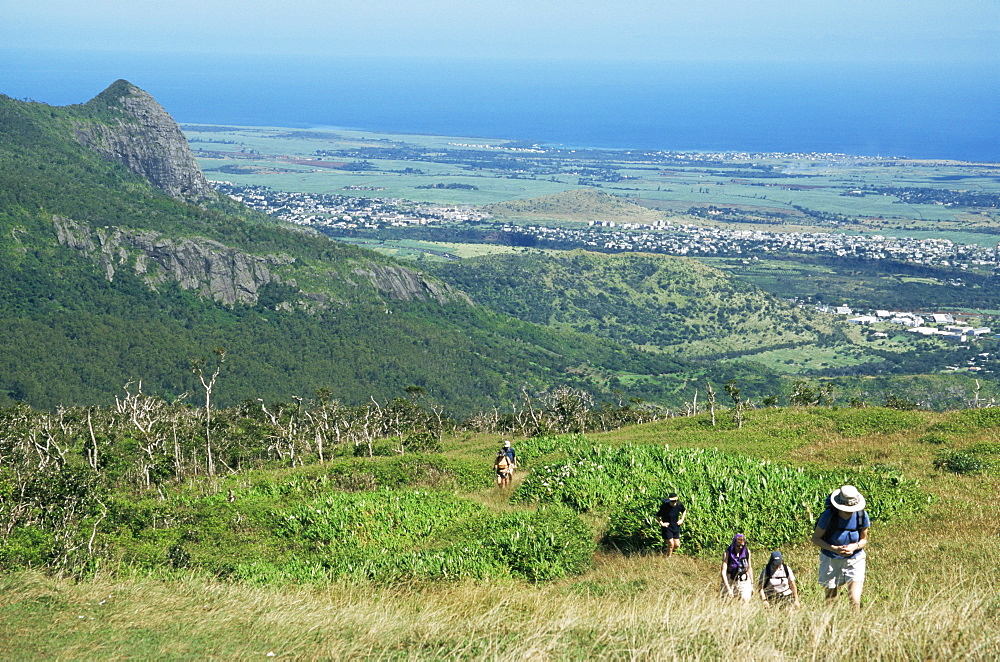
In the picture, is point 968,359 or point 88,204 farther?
point 968,359

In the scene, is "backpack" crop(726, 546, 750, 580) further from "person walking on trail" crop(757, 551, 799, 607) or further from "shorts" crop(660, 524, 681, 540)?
"shorts" crop(660, 524, 681, 540)

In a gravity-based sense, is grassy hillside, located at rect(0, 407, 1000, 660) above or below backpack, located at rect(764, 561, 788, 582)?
below

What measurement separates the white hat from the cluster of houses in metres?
182

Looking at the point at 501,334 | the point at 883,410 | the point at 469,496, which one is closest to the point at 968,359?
the point at 501,334

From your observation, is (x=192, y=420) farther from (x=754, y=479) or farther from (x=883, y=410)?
(x=754, y=479)

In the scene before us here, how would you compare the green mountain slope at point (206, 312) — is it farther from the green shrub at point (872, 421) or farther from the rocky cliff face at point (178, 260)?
the green shrub at point (872, 421)

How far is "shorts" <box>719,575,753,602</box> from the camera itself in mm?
13383

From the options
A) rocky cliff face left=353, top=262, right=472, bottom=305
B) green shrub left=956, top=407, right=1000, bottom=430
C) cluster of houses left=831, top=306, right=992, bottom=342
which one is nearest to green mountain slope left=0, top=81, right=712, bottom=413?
rocky cliff face left=353, top=262, right=472, bottom=305

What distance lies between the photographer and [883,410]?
35500mm

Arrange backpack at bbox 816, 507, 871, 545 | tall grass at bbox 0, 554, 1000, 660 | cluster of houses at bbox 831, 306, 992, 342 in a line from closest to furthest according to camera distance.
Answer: tall grass at bbox 0, 554, 1000, 660
backpack at bbox 816, 507, 871, 545
cluster of houses at bbox 831, 306, 992, 342

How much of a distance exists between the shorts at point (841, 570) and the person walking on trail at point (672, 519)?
4.38 m

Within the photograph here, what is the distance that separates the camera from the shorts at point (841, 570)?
12.6 metres

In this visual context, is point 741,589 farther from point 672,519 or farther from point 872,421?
point 872,421

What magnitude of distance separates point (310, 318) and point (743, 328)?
96.5m
